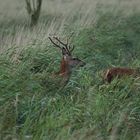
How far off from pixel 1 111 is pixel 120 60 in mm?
4225

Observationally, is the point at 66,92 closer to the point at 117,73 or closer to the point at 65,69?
the point at 65,69

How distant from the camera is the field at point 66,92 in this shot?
5.21 metres

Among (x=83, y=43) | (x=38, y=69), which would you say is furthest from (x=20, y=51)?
(x=83, y=43)

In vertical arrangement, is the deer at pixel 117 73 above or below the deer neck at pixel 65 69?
below

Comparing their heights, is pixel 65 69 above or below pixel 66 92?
above

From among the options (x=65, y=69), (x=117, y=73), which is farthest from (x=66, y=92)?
(x=117, y=73)

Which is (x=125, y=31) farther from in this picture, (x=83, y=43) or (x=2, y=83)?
(x=2, y=83)

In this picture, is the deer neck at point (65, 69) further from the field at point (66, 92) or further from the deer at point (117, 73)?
the deer at point (117, 73)

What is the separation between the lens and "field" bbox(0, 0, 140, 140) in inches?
205

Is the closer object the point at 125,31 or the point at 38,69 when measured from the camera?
the point at 38,69

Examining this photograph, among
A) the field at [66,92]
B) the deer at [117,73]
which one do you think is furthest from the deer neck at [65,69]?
the deer at [117,73]

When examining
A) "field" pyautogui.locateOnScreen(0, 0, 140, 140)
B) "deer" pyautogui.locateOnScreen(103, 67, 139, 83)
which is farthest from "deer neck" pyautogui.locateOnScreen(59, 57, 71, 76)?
"deer" pyautogui.locateOnScreen(103, 67, 139, 83)

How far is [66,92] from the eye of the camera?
665 cm

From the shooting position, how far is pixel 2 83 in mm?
6355
